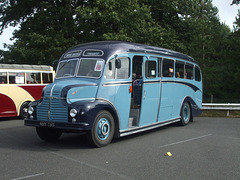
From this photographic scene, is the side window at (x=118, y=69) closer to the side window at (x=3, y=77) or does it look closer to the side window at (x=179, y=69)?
the side window at (x=179, y=69)

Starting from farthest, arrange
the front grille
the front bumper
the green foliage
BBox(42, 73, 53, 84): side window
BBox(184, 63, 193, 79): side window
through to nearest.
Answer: the green foliage → BBox(42, 73, 53, 84): side window → BBox(184, 63, 193, 79): side window → the front grille → the front bumper

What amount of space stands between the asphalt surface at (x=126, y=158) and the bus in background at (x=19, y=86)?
4.96 metres

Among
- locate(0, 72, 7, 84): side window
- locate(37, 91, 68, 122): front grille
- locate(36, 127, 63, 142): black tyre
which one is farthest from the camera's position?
locate(0, 72, 7, 84): side window

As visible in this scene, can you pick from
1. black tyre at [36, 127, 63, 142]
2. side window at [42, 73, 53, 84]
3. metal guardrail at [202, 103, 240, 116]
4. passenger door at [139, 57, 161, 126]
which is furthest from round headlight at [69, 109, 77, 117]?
metal guardrail at [202, 103, 240, 116]

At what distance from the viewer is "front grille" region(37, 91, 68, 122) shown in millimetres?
7427

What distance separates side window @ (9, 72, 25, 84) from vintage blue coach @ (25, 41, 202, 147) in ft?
21.1

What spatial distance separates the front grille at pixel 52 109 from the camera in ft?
24.4

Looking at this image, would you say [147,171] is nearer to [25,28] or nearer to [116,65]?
[116,65]

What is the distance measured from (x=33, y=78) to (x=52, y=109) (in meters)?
8.68

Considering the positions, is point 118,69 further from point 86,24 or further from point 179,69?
point 86,24

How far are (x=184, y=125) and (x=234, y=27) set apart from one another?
114 ft

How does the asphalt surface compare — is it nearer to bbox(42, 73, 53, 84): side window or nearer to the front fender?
the front fender

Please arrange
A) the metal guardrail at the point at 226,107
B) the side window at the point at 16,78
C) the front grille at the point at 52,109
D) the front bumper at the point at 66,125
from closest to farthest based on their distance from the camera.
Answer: the front bumper at the point at 66,125, the front grille at the point at 52,109, the side window at the point at 16,78, the metal guardrail at the point at 226,107

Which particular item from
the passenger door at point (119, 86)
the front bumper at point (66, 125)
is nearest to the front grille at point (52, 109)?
the front bumper at point (66, 125)
